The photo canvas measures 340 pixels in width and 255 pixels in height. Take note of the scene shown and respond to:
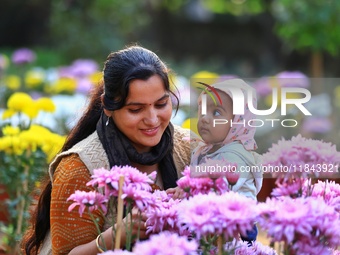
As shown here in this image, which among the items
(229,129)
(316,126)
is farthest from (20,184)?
(316,126)

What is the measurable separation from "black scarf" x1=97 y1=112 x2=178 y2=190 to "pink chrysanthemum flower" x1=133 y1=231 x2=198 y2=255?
40.4 inches

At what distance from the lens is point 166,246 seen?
229 cm

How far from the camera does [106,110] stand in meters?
3.36

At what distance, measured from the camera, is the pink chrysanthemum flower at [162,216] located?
2625 millimetres

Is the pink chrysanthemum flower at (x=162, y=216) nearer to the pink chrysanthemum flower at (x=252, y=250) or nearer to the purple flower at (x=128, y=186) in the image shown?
the purple flower at (x=128, y=186)

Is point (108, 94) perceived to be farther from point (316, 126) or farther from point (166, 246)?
point (316, 126)

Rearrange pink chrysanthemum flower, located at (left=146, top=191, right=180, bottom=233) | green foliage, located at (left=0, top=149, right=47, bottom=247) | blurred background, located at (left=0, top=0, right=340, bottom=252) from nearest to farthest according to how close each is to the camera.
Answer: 1. pink chrysanthemum flower, located at (left=146, top=191, right=180, bottom=233)
2. green foliage, located at (left=0, top=149, right=47, bottom=247)
3. blurred background, located at (left=0, top=0, right=340, bottom=252)

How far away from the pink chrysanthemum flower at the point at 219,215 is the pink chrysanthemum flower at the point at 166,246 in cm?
6

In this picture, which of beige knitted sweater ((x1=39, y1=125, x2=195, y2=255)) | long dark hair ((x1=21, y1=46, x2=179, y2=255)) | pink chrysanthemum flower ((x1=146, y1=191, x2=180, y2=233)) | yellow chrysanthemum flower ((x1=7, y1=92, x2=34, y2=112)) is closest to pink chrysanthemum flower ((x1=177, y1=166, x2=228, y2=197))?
pink chrysanthemum flower ((x1=146, y1=191, x2=180, y2=233))

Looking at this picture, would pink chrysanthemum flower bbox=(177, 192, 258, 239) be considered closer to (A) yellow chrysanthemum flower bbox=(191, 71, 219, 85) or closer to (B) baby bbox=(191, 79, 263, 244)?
(B) baby bbox=(191, 79, 263, 244)

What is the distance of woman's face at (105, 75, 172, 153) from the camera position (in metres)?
3.20

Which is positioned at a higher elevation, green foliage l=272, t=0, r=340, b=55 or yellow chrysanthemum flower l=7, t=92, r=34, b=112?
green foliage l=272, t=0, r=340, b=55

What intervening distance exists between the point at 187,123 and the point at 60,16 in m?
12.1

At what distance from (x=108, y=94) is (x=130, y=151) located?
23cm
